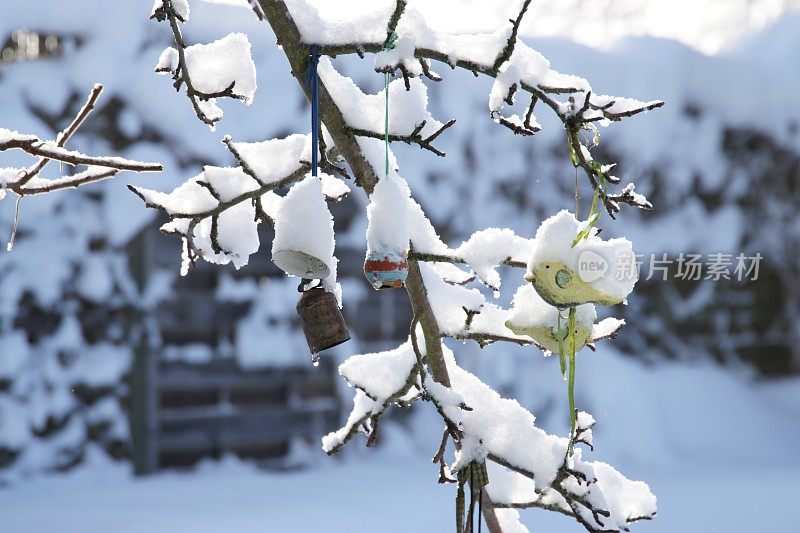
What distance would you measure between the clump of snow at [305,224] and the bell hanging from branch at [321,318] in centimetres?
15

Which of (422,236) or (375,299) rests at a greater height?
(375,299)

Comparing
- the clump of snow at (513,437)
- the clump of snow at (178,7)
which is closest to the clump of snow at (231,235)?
the clump of snow at (178,7)

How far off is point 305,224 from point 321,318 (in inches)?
8.5

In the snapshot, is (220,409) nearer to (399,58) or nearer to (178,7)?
(178,7)

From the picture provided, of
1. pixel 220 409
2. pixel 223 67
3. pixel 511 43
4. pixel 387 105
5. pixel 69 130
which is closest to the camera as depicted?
pixel 511 43

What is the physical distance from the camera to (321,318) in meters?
1.39

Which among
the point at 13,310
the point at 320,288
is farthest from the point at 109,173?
the point at 13,310

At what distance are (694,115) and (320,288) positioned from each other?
5.11 m

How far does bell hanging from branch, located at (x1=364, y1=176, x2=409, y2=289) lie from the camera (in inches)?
48.7
